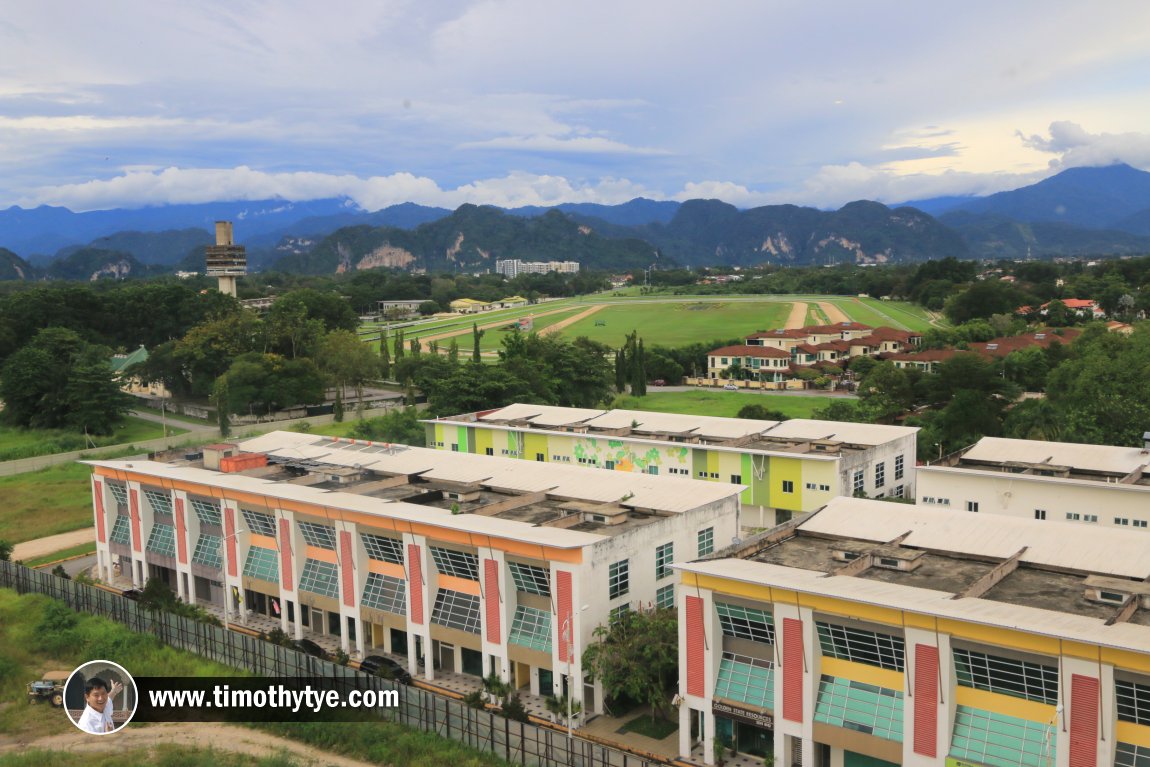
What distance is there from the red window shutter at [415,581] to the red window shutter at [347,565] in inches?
89.3

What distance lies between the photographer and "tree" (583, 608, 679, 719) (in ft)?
68.2

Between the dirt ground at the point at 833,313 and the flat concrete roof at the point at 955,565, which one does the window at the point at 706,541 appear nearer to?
the flat concrete roof at the point at 955,565

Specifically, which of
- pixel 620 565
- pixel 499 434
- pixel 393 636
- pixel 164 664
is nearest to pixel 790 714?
pixel 620 565

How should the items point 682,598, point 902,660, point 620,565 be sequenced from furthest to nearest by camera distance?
point 620,565 → point 682,598 → point 902,660

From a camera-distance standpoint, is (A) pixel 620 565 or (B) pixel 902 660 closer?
(B) pixel 902 660

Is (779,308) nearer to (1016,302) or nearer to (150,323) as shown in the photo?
(1016,302)

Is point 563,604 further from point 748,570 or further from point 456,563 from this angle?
point 748,570

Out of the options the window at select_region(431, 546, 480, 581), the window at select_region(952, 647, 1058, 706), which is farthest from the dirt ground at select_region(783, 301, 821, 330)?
the window at select_region(952, 647, 1058, 706)

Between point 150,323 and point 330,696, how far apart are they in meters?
74.9

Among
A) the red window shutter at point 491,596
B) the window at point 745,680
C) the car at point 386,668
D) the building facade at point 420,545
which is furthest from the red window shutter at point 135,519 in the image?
the window at point 745,680

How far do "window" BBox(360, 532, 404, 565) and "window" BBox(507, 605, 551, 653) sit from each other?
3.97 meters

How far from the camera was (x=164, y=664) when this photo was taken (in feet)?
79.3

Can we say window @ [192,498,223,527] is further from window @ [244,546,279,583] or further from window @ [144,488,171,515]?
window @ [244,546,279,583]

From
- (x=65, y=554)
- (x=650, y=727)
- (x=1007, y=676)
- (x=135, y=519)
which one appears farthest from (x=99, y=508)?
(x=1007, y=676)
